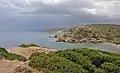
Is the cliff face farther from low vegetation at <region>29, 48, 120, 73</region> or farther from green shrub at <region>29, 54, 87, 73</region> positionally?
green shrub at <region>29, 54, 87, 73</region>

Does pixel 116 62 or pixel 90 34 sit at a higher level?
pixel 116 62

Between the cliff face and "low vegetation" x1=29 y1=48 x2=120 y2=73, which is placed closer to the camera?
"low vegetation" x1=29 y1=48 x2=120 y2=73

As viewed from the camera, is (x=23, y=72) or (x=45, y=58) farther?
(x=45, y=58)

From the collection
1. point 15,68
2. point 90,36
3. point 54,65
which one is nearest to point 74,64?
point 54,65

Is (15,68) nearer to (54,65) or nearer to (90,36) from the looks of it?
(54,65)

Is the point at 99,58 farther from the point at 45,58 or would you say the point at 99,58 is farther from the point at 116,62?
the point at 45,58

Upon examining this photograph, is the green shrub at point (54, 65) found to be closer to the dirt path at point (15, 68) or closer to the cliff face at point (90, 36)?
the dirt path at point (15, 68)

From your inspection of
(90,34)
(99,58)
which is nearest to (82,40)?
(90,34)

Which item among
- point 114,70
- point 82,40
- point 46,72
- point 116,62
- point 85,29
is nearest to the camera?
point 46,72

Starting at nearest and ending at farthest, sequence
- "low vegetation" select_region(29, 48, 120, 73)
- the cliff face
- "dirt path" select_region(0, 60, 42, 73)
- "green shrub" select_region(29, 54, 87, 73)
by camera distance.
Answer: "green shrub" select_region(29, 54, 87, 73) → "low vegetation" select_region(29, 48, 120, 73) → "dirt path" select_region(0, 60, 42, 73) → the cliff face

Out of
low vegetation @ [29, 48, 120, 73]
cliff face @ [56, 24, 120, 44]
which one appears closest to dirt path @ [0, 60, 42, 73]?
low vegetation @ [29, 48, 120, 73]

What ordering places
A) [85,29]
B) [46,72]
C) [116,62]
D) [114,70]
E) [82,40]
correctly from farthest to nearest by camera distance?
[85,29] → [82,40] → [116,62] → [114,70] → [46,72]
